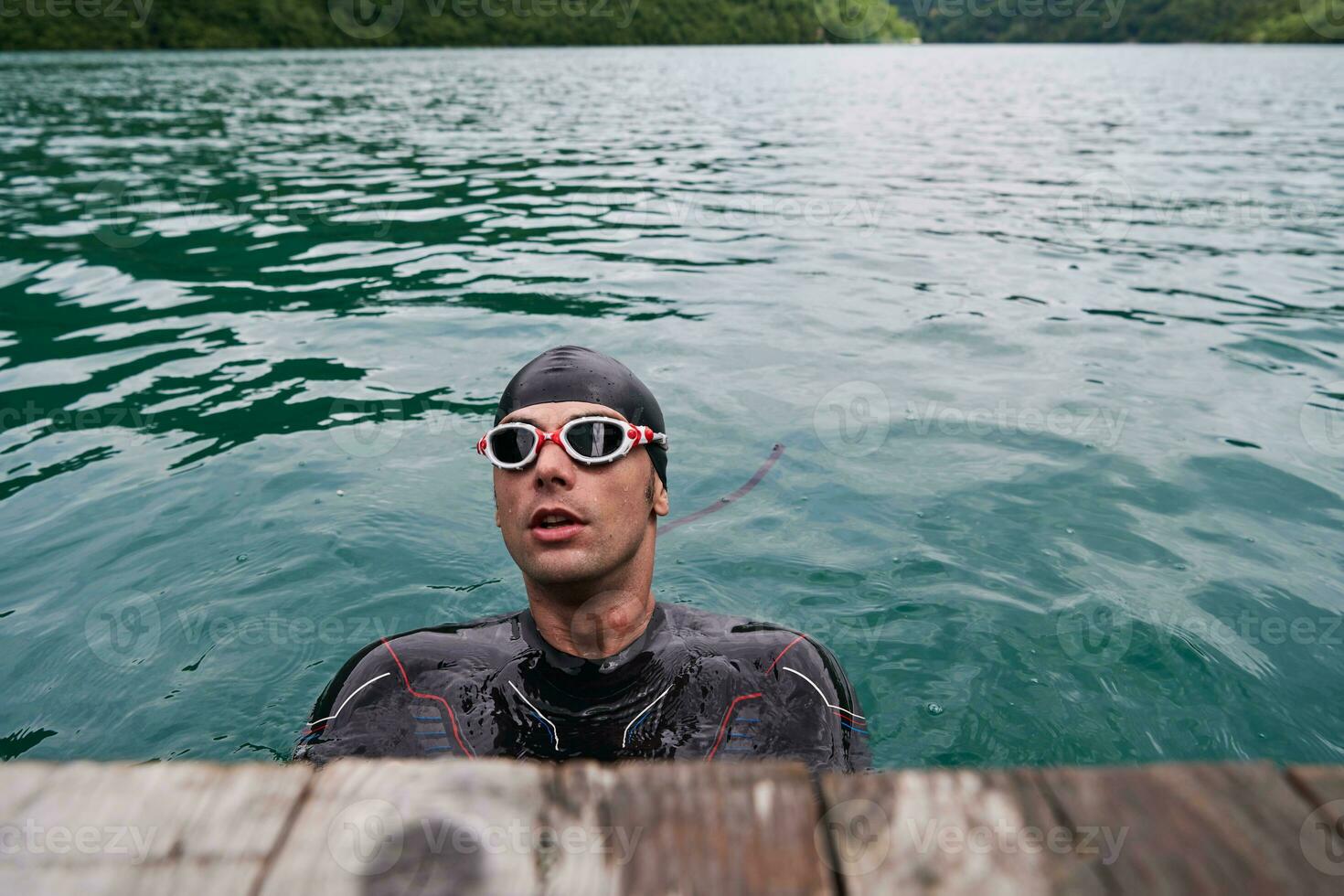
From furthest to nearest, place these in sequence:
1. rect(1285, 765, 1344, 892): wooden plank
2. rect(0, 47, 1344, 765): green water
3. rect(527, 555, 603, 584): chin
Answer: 1. rect(0, 47, 1344, 765): green water
2. rect(527, 555, 603, 584): chin
3. rect(1285, 765, 1344, 892): wooden plank

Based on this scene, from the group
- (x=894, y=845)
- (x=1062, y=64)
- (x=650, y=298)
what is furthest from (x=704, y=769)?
(x=1062, y=64)

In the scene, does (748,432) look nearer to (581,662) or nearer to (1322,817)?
(581,662)

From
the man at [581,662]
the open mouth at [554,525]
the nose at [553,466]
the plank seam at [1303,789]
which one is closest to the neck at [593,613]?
the man at [581,662]

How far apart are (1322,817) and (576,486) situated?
8.05ft

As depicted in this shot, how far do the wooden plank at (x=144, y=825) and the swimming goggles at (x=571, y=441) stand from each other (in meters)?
2.04

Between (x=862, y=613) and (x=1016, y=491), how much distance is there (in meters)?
1.75

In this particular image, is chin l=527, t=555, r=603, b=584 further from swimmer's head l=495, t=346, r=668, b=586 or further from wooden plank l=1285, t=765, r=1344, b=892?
wooden plank l=1285, t=765, r=1344, b=892

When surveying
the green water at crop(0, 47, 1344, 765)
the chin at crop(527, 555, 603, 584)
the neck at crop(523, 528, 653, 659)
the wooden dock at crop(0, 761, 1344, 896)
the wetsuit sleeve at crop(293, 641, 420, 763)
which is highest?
the wooden dock at crop(0, 761, 1344, 896)

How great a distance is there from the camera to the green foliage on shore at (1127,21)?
301ft

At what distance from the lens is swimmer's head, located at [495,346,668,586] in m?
3.27

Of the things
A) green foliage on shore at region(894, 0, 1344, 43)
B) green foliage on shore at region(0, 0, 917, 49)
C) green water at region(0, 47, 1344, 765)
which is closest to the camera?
green water at region(0, 47, 1344, 765)

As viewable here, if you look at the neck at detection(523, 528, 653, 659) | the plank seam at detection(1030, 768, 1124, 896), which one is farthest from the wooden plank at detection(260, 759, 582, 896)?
the neck at detection(523, 528, 653, 659)

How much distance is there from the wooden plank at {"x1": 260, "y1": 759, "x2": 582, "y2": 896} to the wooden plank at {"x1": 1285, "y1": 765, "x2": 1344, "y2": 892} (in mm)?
868

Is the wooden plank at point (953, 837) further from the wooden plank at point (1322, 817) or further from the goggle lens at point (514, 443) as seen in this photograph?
the goggle lens at point (514, 443)
